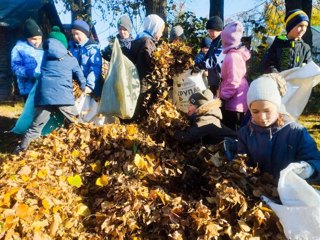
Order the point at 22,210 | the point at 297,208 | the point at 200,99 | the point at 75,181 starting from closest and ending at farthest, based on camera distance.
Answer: the point at 297,208
the point at 22,210
the point at 75,181
the point at 200,99

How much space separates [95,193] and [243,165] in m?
1.18

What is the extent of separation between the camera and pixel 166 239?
2.47 meters

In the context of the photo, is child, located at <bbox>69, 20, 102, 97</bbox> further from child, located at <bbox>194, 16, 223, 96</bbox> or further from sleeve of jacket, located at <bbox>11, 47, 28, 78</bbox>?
child, located at <bbox>194, 16, 223, 96</bbox>

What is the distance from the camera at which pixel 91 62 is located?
4.90 metres

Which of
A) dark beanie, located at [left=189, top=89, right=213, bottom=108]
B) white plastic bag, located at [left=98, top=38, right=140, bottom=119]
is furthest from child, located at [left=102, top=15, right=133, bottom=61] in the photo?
dark beanie, located at [left=189, top=89, right=213, bottom=108]

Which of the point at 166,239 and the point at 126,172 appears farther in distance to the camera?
the point at 126,172

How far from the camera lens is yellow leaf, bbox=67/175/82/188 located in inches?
119

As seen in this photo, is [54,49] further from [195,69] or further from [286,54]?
[286,54]

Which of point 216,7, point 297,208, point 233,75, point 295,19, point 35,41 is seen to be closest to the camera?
point 297,208

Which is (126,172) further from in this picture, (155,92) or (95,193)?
(155,92)

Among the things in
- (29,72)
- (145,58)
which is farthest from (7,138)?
(145,58)

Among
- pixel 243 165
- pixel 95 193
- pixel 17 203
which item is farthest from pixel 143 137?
pixel 17 203

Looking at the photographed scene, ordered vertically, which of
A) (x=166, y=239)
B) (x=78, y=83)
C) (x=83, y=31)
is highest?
(x=83, y=31)

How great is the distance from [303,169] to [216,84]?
86.2 inches
